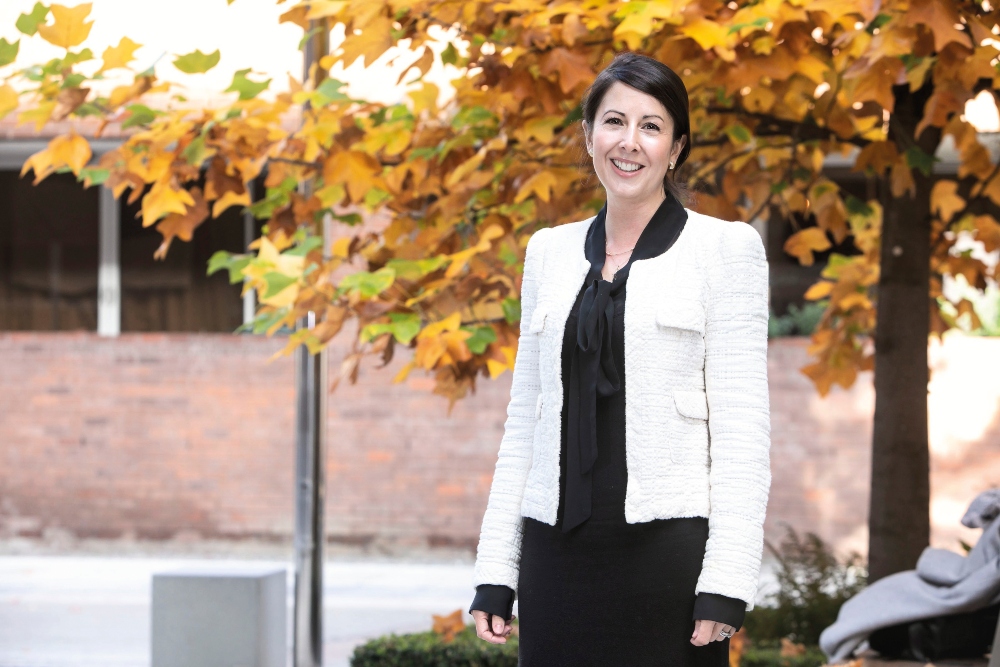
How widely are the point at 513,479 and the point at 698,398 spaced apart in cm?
39

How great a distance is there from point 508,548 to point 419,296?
1869mm

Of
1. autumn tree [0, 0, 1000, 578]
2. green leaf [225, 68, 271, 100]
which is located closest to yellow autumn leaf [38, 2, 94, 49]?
autumn tree [0, 0, 1000, 578]

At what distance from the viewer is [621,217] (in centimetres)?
225

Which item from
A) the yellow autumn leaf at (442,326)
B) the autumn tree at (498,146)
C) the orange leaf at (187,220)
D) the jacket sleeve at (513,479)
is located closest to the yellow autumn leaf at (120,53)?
the autumn tree at (498,146)

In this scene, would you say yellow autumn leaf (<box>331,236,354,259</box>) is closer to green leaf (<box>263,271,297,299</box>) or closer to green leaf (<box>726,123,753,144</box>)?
green leaf (<box>263,271,297,299</box>)

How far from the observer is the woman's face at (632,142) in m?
2.17

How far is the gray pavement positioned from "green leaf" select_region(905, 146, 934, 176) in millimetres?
4252

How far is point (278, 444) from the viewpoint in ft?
35.5

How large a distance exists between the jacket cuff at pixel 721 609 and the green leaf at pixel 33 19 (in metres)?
2.87

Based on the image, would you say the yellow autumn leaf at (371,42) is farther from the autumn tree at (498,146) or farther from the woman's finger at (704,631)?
the woman's finger at (704,631)

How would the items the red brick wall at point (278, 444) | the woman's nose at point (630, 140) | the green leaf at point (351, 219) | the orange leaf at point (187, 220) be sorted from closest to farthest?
the woman's nose at point (630, 140), the orange leaf at point (187, 220), the green leaf at point (351, 219), the red brick wall at point (278, 444)

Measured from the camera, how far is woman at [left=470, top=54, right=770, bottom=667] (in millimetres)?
2053

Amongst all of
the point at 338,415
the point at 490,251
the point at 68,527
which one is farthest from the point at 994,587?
the point at 68,527

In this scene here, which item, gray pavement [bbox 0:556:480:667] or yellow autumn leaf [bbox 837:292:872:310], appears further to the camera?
gray pavement [bbox 0:556:480:667]
